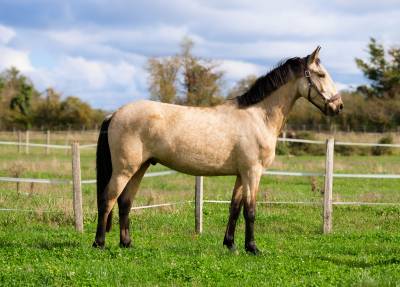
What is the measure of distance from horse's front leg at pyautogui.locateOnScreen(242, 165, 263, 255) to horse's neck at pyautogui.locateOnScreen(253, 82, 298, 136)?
731 mm

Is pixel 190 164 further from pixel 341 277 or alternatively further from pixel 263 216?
pixel 263 216

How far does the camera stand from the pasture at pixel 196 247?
6586 millimetres

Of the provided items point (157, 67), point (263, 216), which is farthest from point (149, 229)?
point (157, 67)

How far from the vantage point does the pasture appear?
259 inches

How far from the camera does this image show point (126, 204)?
8.70 metres

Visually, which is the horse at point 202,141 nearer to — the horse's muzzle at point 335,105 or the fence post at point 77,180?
the horse's muzzle at point 335,105

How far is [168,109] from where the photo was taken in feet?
27.6

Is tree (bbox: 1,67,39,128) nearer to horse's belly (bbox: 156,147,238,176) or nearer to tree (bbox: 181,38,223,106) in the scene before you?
tree (bbox: 181,38,223,106)

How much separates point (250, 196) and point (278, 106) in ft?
4.57

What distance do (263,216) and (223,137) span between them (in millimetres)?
3967

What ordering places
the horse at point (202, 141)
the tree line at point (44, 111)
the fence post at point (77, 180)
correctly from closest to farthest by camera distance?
1. the horse at point (202, 141)
2. the fence post at point (77, 180)
3. the tree line at point (44, 111)

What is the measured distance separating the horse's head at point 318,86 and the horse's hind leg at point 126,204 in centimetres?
255

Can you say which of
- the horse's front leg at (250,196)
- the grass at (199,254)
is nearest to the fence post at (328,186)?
the grass at (199,254)

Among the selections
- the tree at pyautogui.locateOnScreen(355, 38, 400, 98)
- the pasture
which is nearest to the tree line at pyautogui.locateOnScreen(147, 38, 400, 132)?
the tree at pyautogui.locateOnScreen(355, 38, 400, 98)
